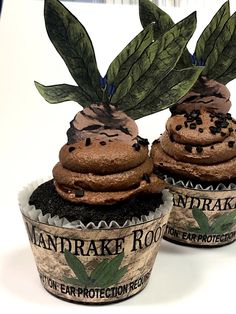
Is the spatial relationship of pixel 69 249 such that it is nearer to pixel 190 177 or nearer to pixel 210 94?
pixel 190 177

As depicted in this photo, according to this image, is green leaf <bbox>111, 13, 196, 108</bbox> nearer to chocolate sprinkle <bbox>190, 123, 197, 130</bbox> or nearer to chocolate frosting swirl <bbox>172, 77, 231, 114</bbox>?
chocolate sprinkle <bbox>190, 123, 197, 130</bbox>

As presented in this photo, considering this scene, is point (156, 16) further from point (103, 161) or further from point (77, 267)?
point (77, 267)

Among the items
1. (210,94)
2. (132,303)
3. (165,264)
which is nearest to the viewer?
(132,303)

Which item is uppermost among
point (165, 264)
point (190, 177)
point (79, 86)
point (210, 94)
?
point (79, 86)

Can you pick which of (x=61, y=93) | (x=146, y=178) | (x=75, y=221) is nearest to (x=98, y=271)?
(x=75, y=221)

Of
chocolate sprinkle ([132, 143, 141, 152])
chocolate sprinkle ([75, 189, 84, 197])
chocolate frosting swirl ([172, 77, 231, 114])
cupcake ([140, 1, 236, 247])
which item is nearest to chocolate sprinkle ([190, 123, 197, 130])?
cupcake ([140, 1, 236, 247])

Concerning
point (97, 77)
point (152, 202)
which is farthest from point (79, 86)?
point (152, 202)

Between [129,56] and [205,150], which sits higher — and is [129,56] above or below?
above
